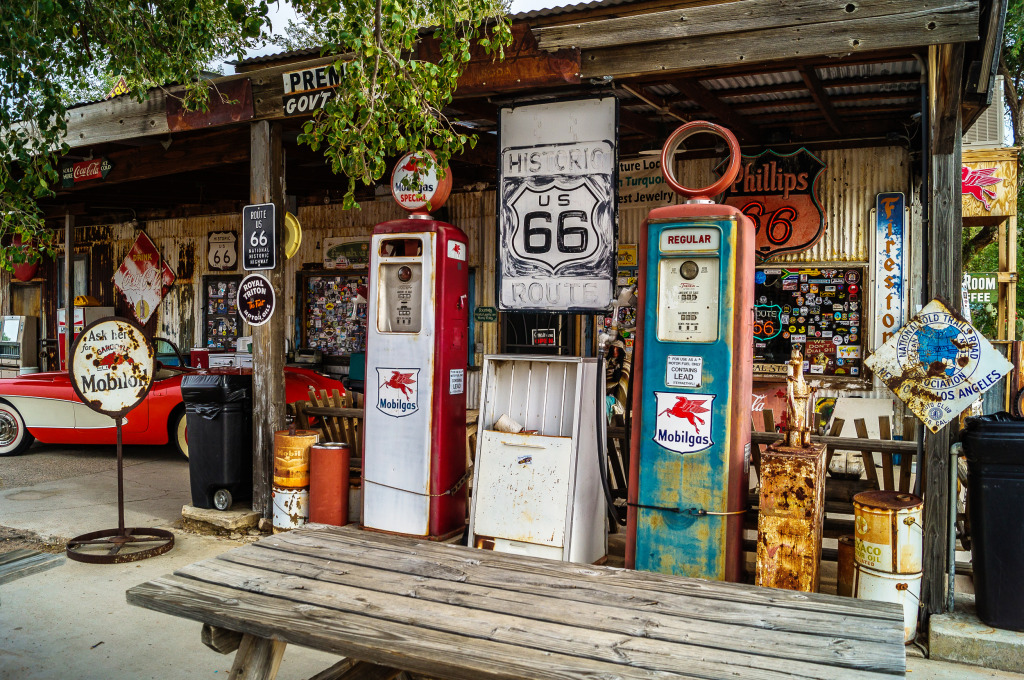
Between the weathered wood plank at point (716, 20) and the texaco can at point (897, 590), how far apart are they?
2894 mm

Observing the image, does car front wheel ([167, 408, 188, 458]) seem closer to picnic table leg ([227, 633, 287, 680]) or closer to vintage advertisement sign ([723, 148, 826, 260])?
vintage advertisement sign ([723, 148, 826, 260])

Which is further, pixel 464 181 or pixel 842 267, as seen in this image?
pixel 464 181

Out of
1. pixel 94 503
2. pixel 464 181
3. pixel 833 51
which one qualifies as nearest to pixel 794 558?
pixel 833 51

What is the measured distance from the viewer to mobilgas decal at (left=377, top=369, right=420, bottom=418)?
18.2 feet

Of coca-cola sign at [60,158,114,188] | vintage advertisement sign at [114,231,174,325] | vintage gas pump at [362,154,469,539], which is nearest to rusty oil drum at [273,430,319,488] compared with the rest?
vintage gas pump at [362,154,469,539]

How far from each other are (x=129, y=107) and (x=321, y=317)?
4779mm

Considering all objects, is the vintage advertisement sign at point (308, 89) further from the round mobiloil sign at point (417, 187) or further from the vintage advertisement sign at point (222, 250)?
the vintage advertisement sign at point (222, 250)

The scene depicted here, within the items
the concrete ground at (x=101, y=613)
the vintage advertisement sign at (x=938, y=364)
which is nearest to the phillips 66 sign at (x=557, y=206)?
the vintage advertisement sign at (x=938, y=364)

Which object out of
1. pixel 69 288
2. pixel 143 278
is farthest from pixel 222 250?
pixel 69 288

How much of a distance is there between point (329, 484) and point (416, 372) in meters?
1.17

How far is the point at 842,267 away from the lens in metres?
8.14

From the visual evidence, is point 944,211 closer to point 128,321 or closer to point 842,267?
point 842,267

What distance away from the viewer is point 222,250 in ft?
40.5

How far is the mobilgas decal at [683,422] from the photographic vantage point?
14.0 feet
